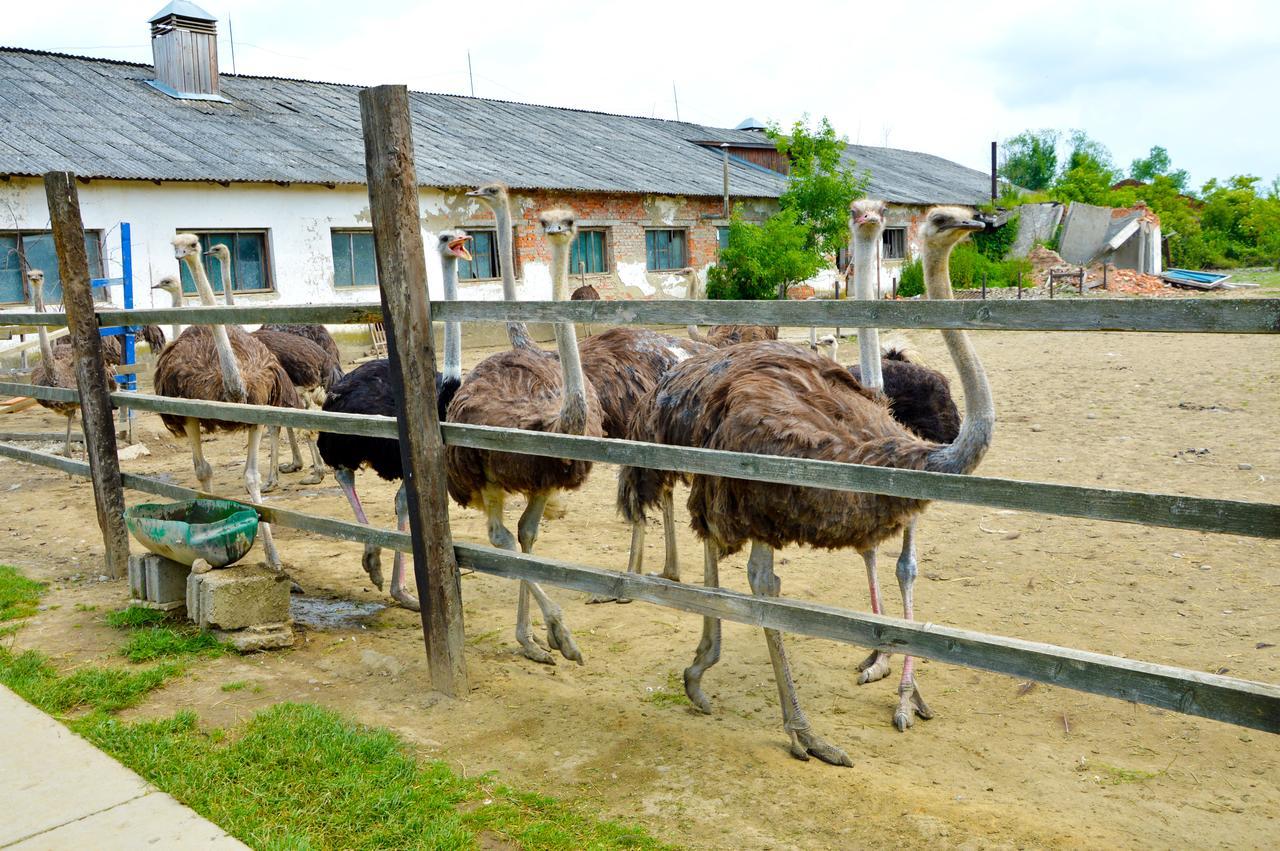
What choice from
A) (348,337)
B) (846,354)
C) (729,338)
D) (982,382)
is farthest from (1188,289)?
(982,382)

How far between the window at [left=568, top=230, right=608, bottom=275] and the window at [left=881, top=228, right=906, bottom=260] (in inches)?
440

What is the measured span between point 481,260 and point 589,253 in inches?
104

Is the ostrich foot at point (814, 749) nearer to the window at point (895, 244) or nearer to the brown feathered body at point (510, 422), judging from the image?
the brown feathered body at point (510, 422)

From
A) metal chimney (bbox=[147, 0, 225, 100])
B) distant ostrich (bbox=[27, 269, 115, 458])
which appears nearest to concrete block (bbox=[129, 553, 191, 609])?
distant ostrich (bbox=[27, 269, 115, 458])

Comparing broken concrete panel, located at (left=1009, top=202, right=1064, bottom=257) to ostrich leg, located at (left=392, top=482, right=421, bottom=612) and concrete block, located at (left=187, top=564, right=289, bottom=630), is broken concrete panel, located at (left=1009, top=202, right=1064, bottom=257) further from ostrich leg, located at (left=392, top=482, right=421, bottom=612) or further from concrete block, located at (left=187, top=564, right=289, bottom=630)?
concrete block, located at (left=187, top=564, right=289, bottom=630)

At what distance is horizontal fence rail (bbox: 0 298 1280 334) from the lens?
2.16 metres

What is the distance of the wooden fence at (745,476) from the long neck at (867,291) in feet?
4.22

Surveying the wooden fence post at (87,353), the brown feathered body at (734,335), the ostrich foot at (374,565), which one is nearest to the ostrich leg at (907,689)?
the ostrich foot at (374,565)

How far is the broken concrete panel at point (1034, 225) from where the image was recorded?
31.5m

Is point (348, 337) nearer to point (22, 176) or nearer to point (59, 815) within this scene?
point (22, 176)

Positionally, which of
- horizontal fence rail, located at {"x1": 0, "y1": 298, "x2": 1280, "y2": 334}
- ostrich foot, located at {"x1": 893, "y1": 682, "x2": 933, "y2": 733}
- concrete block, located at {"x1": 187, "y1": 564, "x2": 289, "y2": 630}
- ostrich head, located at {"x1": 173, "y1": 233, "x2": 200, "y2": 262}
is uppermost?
ostrich head, located at {"x1": 173, "y1": 233, "x2": 200, "y2": 262}

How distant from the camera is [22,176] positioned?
43.9 feet

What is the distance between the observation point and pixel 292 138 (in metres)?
17.9

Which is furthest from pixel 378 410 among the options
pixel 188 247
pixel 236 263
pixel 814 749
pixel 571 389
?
pixel 236 263
